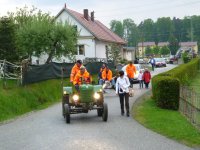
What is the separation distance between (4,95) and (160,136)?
10.1 meters

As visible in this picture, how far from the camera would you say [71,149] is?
1053 cm

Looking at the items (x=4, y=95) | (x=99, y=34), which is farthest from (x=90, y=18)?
(x=4, y=95)

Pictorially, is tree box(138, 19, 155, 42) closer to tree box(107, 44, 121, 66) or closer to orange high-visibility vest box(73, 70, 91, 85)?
tree box(107, 44, 121, 66)

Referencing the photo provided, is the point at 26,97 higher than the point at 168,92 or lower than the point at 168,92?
lower

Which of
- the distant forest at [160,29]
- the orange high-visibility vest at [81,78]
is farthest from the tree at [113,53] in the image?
the distant forest at [160,29]

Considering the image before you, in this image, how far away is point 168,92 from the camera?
61.7 feet

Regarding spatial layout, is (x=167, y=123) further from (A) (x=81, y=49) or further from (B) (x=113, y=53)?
(A) (x=81, y=49)

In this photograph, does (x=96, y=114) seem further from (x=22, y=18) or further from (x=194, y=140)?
(x=22, y=18)

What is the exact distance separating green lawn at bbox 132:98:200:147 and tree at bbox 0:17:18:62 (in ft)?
44.5

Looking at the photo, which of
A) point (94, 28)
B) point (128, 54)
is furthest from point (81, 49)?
point (128, 54)

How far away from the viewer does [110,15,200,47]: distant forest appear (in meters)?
181

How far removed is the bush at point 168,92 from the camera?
61.6ft

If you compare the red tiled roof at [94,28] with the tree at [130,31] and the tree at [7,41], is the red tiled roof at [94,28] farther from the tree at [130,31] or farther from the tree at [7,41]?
→ the tree at [130,31]

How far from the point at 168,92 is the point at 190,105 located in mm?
1065
